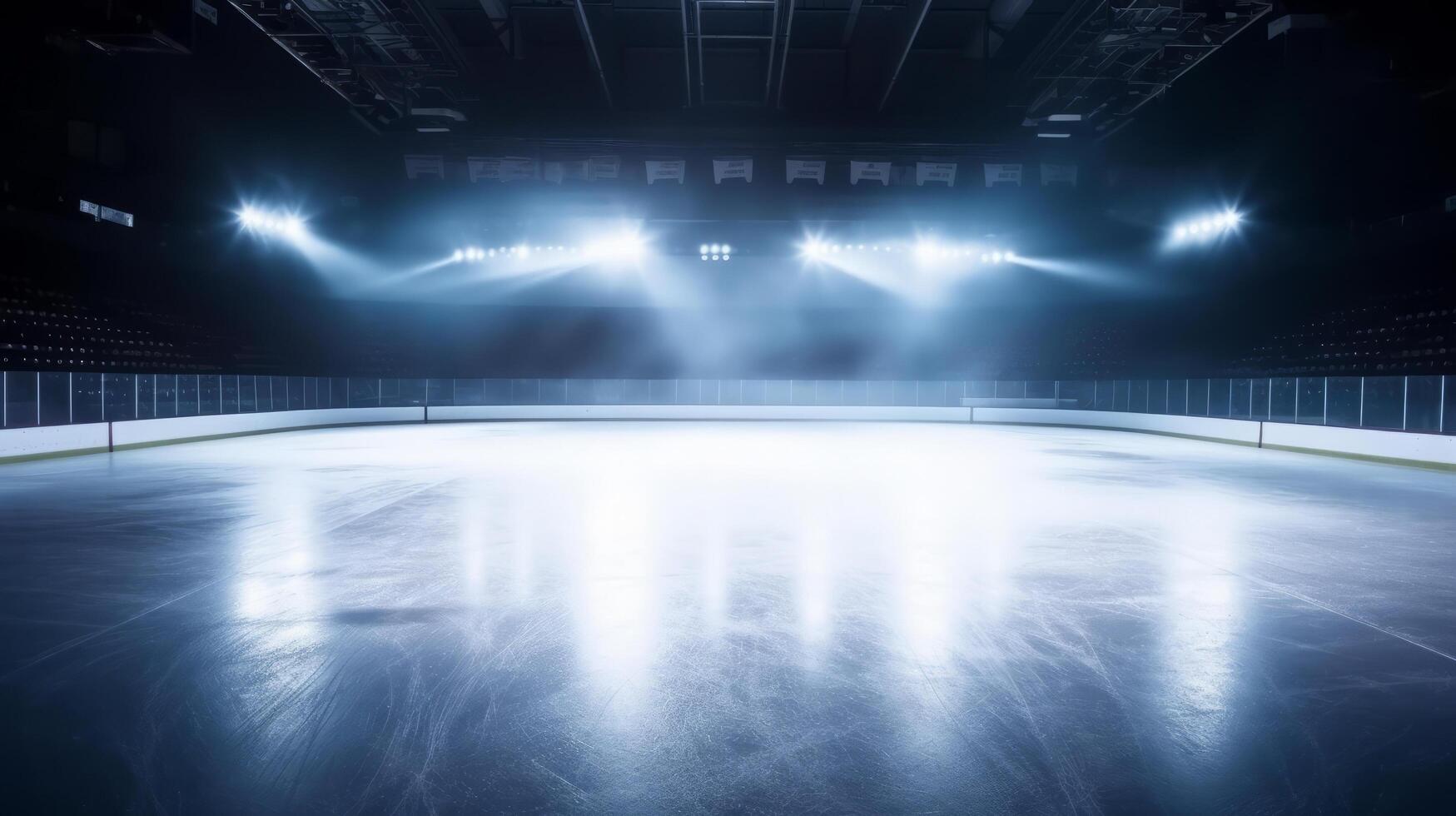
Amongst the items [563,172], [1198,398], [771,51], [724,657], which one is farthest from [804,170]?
[1198,398]

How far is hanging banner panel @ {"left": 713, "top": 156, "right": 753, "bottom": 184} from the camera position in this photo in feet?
45.3

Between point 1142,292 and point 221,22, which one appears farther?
point 1142,292

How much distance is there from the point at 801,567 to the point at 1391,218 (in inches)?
790

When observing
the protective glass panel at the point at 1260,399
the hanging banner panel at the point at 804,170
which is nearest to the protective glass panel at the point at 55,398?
the hanging banner panel at the point at 804,170

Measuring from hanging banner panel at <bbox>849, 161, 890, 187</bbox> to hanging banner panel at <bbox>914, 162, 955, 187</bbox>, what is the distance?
635 mm

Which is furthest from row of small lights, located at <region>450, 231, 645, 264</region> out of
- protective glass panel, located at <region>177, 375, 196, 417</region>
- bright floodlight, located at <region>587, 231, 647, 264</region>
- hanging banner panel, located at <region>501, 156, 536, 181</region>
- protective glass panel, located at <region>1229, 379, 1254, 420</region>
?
protective glass panel, located at <region>1229, 379, 1254, 420</region>

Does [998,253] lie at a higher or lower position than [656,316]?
higher

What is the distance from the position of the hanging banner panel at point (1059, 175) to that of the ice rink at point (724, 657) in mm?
8979

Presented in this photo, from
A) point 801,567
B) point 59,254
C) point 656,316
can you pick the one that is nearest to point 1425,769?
point 801,567

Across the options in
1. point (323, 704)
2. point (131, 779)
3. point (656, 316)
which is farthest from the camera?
point (656, 316)

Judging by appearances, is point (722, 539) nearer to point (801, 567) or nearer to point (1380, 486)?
point (801, 567)

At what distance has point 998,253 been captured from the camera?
23422 mm

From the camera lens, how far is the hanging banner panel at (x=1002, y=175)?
1448 centimetres

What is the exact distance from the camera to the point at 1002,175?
48.0 feet
